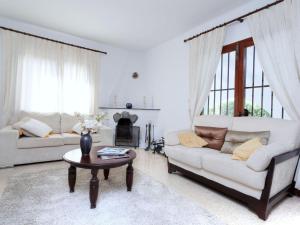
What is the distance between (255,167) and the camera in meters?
1.85

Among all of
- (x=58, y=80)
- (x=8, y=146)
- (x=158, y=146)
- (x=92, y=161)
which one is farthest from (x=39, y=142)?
(x=158, y=146)

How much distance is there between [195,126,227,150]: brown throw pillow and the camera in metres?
2.75

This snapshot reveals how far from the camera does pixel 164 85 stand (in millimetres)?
4750

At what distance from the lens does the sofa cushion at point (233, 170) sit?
184cm

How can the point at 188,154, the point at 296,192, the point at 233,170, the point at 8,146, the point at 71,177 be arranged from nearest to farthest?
the point at 233,170
the point at 71,177
the point at 296,192
the point at 188,154
the point at 8,146

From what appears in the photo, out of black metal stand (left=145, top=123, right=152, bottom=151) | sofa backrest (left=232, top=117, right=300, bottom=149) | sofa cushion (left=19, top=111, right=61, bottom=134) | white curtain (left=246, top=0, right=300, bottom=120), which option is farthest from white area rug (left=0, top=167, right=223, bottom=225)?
black metal stand (left=145, top=123, right=152, bottom=151)

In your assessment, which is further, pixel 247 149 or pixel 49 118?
pixel 49 118

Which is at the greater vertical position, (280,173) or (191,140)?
(191,140)

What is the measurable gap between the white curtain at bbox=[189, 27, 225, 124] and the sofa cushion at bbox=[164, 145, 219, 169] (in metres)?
1.06

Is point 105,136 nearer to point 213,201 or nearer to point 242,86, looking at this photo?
point 213,201

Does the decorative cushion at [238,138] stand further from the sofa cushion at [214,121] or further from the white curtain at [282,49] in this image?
the white curtain at [282,49]

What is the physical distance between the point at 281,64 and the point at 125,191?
253cm

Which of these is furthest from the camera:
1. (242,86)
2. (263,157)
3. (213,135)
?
(242,86)

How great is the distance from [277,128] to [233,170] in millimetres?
820
